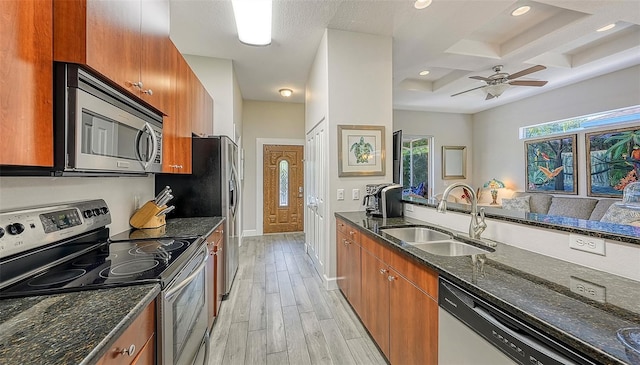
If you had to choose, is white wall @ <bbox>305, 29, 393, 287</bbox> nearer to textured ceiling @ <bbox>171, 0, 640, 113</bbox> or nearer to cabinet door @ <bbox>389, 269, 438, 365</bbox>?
textured ceiling @ <bbox>171, 0, 640, 113</bbox>

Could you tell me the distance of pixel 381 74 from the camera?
3.15 m

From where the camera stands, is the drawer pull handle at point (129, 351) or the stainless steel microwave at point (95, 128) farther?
the stainless steel microwave at point (95, 128)

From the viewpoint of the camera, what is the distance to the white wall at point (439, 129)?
22.5 ft

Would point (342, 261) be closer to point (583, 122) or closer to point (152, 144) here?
point (152, 144)

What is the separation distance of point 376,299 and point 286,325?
0.92 metres

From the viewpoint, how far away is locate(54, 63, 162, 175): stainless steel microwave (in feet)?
3.22

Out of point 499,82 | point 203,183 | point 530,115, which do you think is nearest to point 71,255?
point 203,183

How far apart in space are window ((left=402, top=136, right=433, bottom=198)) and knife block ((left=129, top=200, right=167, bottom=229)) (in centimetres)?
601

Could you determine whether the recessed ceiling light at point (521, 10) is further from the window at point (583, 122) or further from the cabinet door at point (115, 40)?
the cabinet door at point (115, 40)

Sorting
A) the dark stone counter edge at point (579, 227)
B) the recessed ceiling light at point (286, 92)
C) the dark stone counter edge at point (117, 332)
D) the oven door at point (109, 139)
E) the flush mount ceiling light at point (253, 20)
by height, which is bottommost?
the dark stone counter edge at point (117, 332)

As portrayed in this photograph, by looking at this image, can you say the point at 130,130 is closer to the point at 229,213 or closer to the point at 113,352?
the point at 113,352

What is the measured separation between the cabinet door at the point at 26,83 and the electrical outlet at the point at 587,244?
2168mm

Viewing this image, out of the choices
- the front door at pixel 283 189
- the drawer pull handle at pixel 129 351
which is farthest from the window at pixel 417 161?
the drawer pull handle at pixel 129 351

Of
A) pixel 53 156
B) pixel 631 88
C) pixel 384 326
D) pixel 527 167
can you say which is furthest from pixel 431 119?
pixel 53 156
